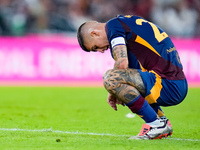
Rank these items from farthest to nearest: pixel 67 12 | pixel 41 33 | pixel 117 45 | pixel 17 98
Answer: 1. pixel 67 12
2. pixel 41 33
3. pixel 17 98
4. pixel 117 45

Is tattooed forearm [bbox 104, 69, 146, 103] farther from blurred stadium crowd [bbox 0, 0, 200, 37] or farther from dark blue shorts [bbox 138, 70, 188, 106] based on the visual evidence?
blurred stadium crowd [bbox 0, 0, 200, 37]

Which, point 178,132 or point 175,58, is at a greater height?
point 175,58

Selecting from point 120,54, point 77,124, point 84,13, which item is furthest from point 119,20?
point 84,13

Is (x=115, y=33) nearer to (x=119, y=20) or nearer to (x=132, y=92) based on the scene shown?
(x=119, y=20)

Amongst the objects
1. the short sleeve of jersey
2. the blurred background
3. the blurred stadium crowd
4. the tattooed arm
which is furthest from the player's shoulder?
the blurred stadium crowd

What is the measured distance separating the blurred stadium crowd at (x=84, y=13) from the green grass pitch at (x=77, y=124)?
416 cm

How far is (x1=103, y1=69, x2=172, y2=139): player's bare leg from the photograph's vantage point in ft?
14.6

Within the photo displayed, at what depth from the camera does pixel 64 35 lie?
13.8 meters

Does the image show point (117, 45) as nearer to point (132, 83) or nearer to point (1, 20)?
point (132, 83)

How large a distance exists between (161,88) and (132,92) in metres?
0.34

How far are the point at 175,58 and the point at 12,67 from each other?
353 inches

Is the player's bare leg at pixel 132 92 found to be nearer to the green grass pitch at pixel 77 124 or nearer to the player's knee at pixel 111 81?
the player's knee at pixel 111 81

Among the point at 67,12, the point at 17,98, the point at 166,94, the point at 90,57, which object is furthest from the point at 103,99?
the point at 67,12

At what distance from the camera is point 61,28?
1409 centimetres
